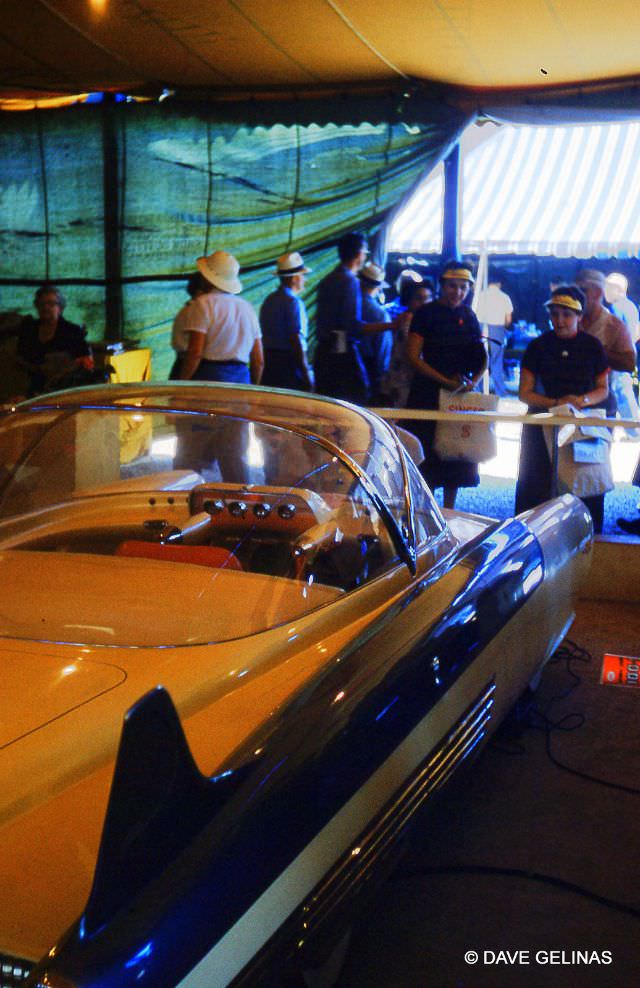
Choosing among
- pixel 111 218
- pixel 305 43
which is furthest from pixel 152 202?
pixel 305 43

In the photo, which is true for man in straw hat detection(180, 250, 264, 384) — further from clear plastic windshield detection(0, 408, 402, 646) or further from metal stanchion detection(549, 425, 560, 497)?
clear plastic windshield detection(0, 408, 402, 646)

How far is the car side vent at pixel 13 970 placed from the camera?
137 cm

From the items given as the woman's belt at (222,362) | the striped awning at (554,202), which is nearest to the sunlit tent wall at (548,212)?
the striped awning at (554,202)

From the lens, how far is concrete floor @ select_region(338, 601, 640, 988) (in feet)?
7.73

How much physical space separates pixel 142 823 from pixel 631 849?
189cm

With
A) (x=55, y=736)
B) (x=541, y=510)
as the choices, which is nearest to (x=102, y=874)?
(x=55, y=736)

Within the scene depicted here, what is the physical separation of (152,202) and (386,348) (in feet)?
10.3

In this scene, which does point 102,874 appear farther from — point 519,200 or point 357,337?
point 519,200

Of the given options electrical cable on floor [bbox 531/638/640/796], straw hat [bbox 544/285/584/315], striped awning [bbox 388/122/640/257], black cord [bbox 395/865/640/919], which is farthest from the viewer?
striped awning [bbox 388/122/640/257]

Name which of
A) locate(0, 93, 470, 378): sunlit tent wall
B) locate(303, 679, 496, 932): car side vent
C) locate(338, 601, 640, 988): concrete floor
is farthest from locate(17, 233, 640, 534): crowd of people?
locate(303, 679, 496, 932): car side vent

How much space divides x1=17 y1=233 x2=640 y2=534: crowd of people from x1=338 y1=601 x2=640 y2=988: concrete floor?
2.39m

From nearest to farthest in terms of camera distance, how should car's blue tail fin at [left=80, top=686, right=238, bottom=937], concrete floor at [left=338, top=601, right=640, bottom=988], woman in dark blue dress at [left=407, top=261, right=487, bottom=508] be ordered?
1. car's blue tail fin at [left=80, top=686, right=238, bottom=937]
2. concrete floor at [left=338, top=601, right=640, bottom=988]
3. woman in dark blue dress at [left=407, top=261, right=487, bottom=508]

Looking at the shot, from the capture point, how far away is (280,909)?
1.69 metres

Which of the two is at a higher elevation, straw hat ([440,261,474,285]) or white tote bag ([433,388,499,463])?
straw hat ([440,261,474,285])
